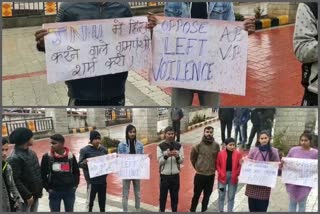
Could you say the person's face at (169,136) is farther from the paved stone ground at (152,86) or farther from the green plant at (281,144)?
the green plant at (281,144)

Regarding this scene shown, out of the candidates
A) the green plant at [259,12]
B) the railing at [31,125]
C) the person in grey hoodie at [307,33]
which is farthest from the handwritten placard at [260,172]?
the green plant at [259,12]

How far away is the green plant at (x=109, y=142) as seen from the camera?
3.95m

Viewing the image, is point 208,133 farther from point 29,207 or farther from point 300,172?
point 29,207

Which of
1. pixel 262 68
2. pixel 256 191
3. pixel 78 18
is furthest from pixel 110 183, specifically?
pixel 262 68

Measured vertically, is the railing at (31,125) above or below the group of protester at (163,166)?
above

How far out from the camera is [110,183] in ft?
13.4

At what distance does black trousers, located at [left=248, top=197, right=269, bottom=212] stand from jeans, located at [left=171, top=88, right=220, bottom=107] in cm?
98

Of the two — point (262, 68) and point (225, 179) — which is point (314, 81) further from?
point (262, 68)

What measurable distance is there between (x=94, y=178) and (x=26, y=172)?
24.5 inches

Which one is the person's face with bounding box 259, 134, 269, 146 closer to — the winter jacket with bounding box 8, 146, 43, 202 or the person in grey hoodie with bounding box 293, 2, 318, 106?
the person in grey hoodie with bounding box 293, 2, 318, 106

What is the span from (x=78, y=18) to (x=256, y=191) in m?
2.18

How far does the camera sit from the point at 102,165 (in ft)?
12.9

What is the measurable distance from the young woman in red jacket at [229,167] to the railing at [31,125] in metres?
1.58

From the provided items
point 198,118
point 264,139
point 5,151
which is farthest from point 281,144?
point 5,151
